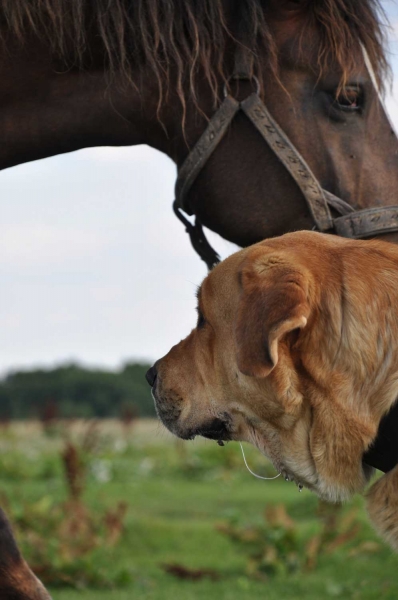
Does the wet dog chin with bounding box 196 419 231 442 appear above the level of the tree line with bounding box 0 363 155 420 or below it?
above

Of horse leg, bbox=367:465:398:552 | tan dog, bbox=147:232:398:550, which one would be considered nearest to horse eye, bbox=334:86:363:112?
tan dog, bbox=147:232:398:550

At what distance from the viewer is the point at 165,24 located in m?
4.13

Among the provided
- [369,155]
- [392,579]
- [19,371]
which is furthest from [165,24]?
[19,371]

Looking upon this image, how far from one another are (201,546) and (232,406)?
4.69m

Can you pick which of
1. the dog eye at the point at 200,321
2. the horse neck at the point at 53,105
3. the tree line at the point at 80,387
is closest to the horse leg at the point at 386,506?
the dog eye at the point at 200,321

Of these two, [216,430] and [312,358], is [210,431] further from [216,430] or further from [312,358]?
[312,358]

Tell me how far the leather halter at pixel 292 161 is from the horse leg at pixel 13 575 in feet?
5.88

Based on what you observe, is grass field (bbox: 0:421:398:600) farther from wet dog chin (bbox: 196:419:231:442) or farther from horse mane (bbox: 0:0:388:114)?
horse mane (bbox: 0:0:388:114)

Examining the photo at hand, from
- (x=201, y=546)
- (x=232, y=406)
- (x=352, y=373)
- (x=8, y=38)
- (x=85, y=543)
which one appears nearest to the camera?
(x=352, y=373)

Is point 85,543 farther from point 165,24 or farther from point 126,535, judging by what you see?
point 165,24

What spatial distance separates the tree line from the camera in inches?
881

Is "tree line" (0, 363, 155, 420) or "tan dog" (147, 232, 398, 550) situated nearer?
"tan dog" (147, 232, 398, 550)

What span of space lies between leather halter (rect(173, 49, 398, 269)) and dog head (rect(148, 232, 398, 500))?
0.63 m

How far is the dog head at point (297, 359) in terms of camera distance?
3131 millimetres
